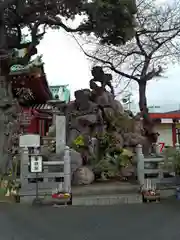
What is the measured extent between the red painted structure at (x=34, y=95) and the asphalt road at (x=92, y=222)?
26.7ft

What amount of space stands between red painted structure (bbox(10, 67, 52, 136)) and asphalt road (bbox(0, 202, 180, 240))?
813cm


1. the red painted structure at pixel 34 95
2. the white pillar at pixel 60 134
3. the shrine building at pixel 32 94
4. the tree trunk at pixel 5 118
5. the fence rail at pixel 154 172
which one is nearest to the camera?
the fence rail at pixel 154 172

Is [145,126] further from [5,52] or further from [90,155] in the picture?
[5,52]

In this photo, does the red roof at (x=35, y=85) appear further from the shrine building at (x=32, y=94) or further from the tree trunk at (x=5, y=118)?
the tree trunk at (x=5, y=118)

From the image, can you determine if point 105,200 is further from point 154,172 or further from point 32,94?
point 32,94

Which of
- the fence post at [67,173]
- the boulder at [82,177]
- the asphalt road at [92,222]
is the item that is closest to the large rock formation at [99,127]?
the boulder at [82,177]

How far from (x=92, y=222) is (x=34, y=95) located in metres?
14.5

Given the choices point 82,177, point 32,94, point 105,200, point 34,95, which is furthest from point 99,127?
point 34,95

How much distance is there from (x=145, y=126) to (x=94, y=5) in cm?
627

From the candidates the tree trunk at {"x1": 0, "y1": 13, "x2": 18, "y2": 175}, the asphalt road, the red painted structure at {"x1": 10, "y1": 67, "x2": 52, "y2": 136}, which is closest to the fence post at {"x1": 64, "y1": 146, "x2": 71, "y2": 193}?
the asphalt road

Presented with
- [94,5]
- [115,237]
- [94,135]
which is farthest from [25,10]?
[115,237]

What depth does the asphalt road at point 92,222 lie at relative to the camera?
5.38 m

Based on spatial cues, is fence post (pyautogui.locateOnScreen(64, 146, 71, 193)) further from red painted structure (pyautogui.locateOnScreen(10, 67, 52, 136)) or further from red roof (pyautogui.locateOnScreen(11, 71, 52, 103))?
red roof (pyautogui.locateOnScreen(11, 71, 52, 103))

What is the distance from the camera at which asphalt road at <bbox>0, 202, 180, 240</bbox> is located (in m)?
5.38
